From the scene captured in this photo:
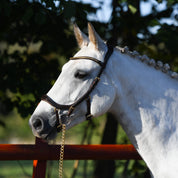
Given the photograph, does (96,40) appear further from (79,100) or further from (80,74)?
(79,100)

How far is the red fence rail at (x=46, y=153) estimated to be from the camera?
96.9 inches

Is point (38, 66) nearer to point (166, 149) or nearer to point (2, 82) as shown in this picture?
point (2, 82)

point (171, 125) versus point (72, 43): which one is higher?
point (171, 125)

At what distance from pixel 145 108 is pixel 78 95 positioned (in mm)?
535

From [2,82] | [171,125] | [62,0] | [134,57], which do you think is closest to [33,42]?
[2,82]

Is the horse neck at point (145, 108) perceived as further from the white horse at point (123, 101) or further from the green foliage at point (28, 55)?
the green foliage at point (28, 55)

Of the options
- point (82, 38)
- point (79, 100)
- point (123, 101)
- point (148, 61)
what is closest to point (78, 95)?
point (79, 100)

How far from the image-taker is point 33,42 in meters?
4.70

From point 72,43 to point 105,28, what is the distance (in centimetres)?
61

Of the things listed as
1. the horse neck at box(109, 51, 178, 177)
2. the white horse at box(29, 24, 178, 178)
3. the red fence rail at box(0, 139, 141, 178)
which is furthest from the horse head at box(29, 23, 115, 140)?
the red fence rail at box(0, 139, 141, 178)

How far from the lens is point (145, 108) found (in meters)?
2.31

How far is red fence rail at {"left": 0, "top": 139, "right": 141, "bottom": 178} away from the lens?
2461 mm

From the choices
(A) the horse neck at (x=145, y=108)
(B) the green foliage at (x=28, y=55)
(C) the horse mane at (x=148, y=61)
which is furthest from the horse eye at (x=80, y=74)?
(B) the green foliage at (x=28, y=55)

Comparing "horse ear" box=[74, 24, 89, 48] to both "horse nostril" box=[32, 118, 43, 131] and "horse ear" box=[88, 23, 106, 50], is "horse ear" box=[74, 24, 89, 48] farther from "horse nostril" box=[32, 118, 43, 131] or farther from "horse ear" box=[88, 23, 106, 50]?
"horse nostril" box=[32, 118, 43, 131]
